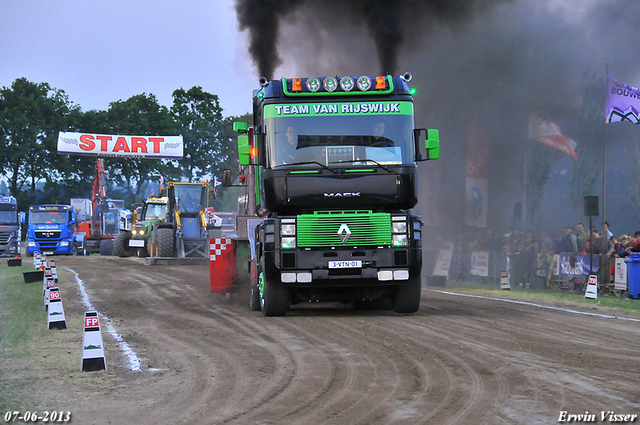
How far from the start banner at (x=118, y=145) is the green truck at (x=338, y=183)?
3593cm

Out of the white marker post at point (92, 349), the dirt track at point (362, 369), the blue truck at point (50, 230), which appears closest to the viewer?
the dirt track at point (362, 369)

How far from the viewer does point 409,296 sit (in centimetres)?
1209

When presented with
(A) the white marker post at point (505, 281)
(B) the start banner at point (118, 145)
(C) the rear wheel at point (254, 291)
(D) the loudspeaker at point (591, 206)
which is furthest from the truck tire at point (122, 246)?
(C) the rear wheel at point (254, 291)

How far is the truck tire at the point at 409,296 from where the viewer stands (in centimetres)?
1198

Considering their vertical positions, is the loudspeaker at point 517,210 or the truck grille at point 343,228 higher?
the loudspeaker at point 517,210

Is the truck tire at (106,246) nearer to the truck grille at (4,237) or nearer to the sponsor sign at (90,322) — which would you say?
the truck grille at (4,237)

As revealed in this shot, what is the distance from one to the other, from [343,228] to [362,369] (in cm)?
414

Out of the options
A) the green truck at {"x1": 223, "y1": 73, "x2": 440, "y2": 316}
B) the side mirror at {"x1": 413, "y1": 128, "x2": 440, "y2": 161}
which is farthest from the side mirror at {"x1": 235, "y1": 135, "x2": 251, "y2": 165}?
the side mirror at {"x1": 413, "y1": 128, "x2": 440, "y2": 161}

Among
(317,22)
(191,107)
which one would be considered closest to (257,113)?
(317,22)

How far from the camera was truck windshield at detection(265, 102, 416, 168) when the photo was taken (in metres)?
11.4

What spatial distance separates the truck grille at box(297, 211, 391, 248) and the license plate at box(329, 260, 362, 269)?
263 mm

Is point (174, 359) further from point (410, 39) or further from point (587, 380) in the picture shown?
point (410, 39)

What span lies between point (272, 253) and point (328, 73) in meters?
13.9

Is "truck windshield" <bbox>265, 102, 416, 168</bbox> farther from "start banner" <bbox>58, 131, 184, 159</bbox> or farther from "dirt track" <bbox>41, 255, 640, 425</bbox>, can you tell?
"start banner" <bbox>58, 131, 184, 159</bbox>
